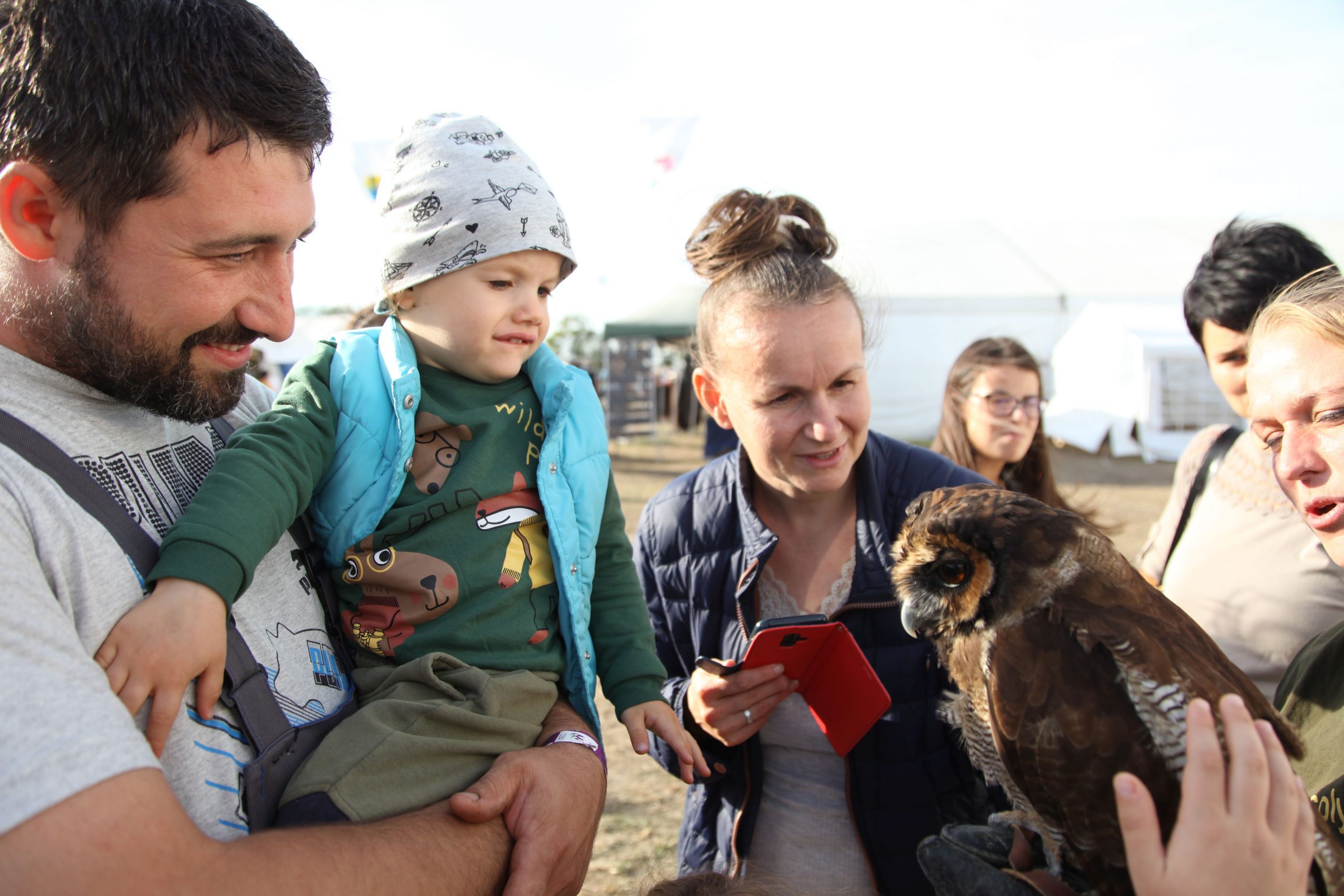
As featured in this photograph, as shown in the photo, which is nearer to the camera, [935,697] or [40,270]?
[40,270]

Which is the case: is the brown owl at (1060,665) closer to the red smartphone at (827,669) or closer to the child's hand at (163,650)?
the red smartphone at (827,669)

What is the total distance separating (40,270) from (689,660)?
2.09 m

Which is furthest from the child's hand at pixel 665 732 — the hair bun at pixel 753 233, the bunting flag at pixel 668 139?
the bunting flag at pixel 668 139

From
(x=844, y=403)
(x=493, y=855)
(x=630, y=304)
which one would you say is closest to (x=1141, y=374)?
(x=630, y=304)

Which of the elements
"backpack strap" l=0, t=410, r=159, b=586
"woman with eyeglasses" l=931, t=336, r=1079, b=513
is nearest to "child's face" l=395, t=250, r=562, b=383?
"backpack strap" l=0, t=410, r=159, b=586

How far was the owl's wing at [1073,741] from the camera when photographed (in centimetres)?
146

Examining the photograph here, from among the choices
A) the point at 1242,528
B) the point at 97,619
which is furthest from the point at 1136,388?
the point at 97,619

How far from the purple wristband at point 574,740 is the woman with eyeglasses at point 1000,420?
10.1 feet

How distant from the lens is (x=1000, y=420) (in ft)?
14.4

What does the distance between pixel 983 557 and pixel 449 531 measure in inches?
49.8

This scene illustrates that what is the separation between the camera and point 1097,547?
5.68 ft

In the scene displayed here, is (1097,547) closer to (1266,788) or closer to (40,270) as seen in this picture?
(1266,788)

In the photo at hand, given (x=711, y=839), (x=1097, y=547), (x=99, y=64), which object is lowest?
(x=711, y=839)

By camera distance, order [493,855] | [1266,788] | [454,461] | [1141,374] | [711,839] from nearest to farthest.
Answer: [1266,788], [493,855], [454,461], [711,839], [1141,374]
